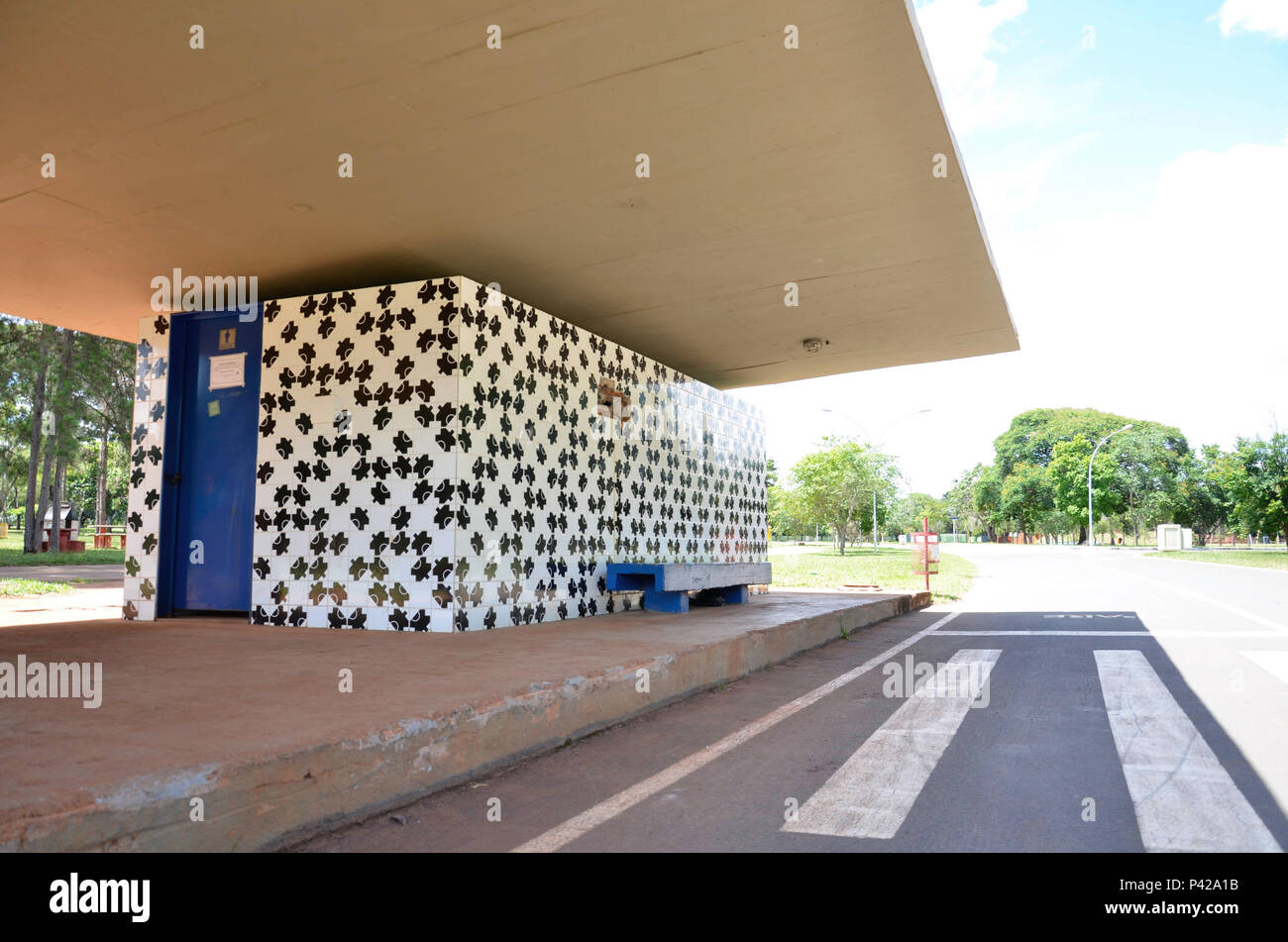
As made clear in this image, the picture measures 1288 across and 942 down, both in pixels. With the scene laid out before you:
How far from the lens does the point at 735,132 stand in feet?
19.2

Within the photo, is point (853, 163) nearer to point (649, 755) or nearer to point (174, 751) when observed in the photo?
point (649, 755)

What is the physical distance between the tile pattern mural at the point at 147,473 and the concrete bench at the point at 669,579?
203 inches

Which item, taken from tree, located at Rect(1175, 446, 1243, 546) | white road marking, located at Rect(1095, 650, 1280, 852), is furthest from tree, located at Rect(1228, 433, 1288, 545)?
white road marking, located at Rect(1095, 650, 1280, 852)

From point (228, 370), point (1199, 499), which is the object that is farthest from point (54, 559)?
point (1199, 499)

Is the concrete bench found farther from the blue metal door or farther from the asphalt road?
the blue metal door

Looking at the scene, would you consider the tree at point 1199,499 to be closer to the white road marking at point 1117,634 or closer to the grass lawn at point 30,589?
the white road marking at point 1117,634

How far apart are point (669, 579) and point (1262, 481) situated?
51.3 m

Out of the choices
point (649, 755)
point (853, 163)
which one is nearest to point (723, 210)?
point (853, 163)

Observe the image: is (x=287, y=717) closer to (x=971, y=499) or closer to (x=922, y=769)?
(x=922, y=769)

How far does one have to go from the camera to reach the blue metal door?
9086 millimetres

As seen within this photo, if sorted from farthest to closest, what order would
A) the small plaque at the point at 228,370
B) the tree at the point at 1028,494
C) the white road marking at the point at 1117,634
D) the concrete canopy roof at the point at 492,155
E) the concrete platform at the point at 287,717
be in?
the tree at the point at 1028,494 → the white road marking at the point at 1117,634 → the small plaque at the point at 228,370 → the concrete canopy roof at the point at 492,155 → the concrete platform at the point at 287,717

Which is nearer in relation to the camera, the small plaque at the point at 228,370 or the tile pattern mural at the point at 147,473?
the tile pattern mural at the point at 147,473

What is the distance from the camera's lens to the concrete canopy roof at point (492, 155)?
184 inches
